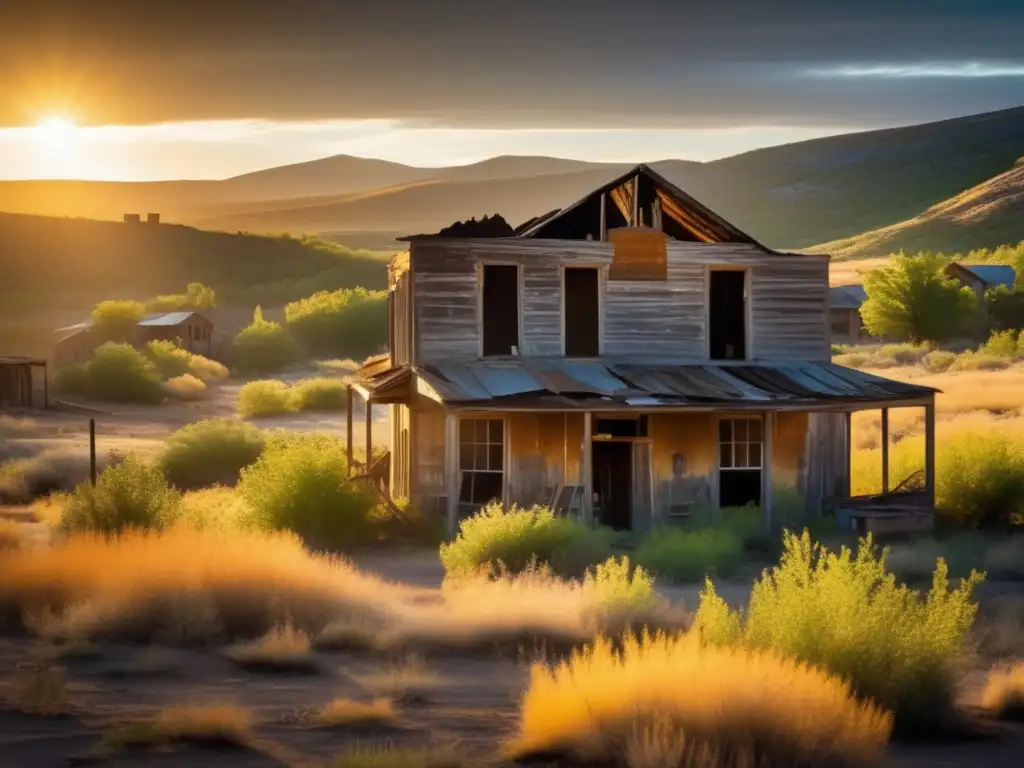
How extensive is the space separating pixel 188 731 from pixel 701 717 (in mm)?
3265

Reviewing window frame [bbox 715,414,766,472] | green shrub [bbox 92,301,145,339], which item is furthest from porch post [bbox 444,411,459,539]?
green shrub [bbox 92,301,145,339]

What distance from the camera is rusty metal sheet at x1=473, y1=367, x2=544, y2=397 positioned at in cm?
2266

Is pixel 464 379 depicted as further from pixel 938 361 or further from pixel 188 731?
pixel 938 361

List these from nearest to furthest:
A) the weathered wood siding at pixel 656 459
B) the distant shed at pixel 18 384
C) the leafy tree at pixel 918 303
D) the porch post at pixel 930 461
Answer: the weathered wood siding at pixel 656 459, the porch post at pixel 930 461, the distant shed at pixel 18 384, the leafy tree at pixel 918 303

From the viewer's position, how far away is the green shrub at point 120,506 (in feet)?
67.8

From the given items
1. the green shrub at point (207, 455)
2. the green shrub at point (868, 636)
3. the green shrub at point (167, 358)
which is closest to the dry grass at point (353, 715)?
the green shrub at point (868, 636)

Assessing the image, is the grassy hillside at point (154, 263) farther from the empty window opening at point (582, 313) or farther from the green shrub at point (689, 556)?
the green shrub at point (689, 556)

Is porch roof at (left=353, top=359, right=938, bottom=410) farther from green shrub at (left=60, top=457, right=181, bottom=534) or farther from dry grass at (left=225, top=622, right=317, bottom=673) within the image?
dry grass at (left=225, top=622, right=317, bottom=673)

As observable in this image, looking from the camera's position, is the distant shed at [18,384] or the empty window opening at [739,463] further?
the distant shed at [18,384]

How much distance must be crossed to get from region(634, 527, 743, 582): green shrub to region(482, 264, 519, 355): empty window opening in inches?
177

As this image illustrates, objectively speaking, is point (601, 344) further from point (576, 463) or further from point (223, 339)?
point (223, 339)

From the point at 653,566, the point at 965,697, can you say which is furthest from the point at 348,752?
the point at 653,566

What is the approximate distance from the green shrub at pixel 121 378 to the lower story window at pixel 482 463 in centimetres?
2921

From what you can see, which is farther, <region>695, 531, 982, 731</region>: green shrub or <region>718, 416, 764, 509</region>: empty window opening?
<region>718, 416, 764, 509</region>: empty window opening
